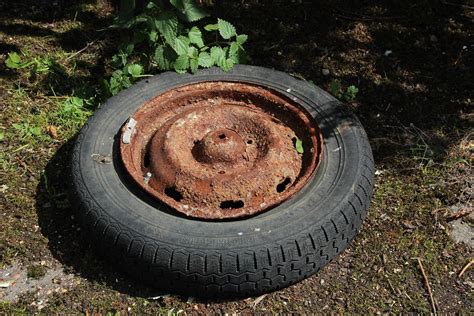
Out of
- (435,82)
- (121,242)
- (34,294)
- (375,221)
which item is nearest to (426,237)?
(375,221)

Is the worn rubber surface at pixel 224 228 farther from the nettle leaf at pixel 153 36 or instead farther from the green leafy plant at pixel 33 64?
the green leafy plant at pixel 33 64

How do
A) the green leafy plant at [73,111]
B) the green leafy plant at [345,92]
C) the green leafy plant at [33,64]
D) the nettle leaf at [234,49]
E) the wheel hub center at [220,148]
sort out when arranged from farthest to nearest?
the green leafy plant at [33,64] < the green leafy plant at [345,92] < the green leafy plant at [73,111] < the nettle leaf at [234,49] < the wheel hub center at [220,148]

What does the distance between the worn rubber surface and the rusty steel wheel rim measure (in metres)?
0.09

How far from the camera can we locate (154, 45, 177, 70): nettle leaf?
14.0ft

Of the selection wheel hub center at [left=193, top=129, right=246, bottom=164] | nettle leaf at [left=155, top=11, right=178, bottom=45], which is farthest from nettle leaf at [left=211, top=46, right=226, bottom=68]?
wheel hub center at [left=193, top=129, right=246, bottom=164]

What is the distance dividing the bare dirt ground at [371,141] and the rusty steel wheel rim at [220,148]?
561mm

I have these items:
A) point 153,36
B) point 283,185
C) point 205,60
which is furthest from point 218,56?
point 283,185

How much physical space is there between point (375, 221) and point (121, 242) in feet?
5.45

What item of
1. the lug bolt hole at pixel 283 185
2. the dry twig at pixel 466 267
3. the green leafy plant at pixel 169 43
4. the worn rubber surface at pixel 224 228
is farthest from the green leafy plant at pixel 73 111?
the dry twig at pixel 466 267

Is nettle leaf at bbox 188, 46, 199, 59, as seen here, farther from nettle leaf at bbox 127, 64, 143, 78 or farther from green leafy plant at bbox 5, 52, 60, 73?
green leafy plant at bbox 5, 52, 60, 73

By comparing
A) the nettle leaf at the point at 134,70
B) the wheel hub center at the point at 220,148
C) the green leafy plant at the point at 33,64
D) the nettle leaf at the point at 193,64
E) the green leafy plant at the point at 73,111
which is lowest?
the green leafy plant at the point at 73,111

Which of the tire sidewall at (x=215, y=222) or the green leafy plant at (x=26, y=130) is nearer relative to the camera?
the tire sidewall at (x=215, y=222)

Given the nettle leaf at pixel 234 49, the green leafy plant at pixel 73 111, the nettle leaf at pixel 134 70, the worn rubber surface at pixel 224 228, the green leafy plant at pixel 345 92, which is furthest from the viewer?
the green leafy plant at pixel 345 92

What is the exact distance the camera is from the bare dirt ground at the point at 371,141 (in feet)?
11.6
